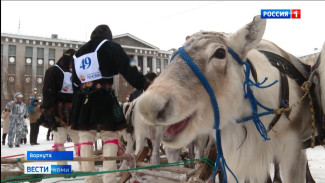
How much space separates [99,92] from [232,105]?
2040mm

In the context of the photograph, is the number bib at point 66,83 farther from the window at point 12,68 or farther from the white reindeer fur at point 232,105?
the window at point 12,68

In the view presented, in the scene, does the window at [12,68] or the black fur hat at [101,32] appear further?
the window at [12,68]

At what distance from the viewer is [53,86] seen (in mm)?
5125

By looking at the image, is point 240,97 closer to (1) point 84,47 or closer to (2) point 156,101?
(2) point 156,101

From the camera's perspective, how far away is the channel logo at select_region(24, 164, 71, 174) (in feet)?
7.54

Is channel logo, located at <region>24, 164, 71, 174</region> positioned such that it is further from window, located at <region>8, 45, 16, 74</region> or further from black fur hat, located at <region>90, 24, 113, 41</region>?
window, located at <region>8, 45, 16, 74</region>

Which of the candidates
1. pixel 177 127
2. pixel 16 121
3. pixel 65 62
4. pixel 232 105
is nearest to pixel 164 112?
pixel 177 127

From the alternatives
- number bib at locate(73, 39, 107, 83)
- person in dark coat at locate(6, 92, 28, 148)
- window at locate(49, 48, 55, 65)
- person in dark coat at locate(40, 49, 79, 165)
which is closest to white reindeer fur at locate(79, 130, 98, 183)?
number bib at locate(73, 39, 107, 83)

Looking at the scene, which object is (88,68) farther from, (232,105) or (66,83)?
(232,105)

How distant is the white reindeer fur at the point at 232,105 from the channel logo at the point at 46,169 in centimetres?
103

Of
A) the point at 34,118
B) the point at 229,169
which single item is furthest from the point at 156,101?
the point at 34,118

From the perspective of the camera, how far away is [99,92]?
355 centimetres

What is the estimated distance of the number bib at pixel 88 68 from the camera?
3518mm

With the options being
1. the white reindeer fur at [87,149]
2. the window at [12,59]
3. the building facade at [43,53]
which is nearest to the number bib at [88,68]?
the white reindeer fur at [87,149]
